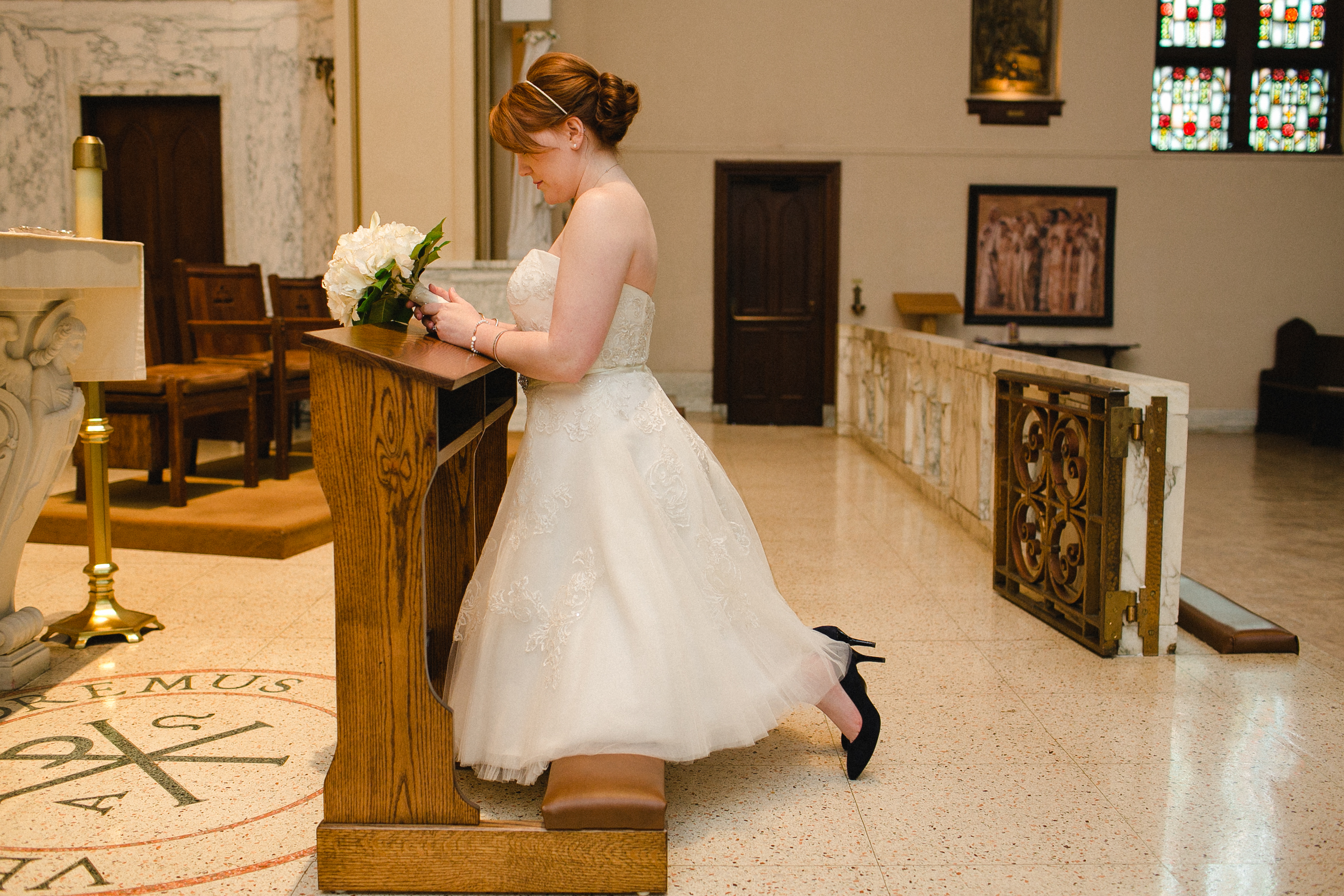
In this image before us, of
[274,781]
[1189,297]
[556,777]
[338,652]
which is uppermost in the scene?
[1189,297]

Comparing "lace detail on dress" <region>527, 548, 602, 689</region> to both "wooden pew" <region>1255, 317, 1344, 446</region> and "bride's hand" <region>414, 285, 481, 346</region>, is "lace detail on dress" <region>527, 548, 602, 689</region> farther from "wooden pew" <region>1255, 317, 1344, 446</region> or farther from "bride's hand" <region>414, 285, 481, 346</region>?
"wooden pew" <region>1255, 317, 1344, 446</region>

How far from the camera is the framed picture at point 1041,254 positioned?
37.0 feet

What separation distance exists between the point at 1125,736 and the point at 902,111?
365 inches

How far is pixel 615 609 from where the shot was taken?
7.55 feet

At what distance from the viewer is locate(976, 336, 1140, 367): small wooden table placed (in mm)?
10898

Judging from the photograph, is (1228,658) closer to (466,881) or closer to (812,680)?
(812,680)

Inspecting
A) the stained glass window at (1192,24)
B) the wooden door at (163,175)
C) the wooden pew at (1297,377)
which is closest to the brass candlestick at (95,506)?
the wooden door at (163,175)

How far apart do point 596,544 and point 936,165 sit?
9802 mm

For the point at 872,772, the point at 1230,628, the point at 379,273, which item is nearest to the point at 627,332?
the point at 379,273

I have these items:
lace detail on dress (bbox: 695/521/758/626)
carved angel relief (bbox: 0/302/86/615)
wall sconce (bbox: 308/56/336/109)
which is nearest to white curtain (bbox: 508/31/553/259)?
wall sconce (bbox: 308/56/336/109)

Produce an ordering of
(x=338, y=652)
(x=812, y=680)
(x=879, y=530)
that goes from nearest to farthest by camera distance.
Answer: (x=338, y=652), (x=812, y=680), (x=879, y=530)

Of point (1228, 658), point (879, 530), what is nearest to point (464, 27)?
point (879, 530)

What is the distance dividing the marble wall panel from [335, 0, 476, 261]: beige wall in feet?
3.59

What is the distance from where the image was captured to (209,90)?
28.7 ft
